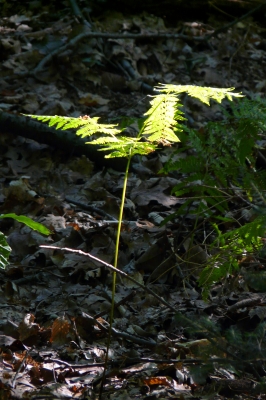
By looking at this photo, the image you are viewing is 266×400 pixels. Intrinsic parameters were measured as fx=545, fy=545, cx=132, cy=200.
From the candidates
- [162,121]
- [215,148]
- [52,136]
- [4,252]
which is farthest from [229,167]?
[52,136]

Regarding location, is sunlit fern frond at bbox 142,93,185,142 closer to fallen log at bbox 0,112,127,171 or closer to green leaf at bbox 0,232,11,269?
green leaf at bbox 0,232,11,269

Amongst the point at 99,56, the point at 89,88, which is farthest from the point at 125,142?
the point at 99,56

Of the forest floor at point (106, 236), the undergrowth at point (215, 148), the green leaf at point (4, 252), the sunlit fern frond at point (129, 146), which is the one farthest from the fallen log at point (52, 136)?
the sunlit fern frond at point (129, 146)

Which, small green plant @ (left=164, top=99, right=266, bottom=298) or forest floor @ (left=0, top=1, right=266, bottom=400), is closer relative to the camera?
forest floor @ (left=0, top=1, right=266, bottom=400)

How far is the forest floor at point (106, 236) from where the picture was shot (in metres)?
2.32

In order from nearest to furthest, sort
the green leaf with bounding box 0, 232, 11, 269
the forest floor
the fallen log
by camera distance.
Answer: the forest floor → the green leaf with bounding box 0, 232, 11, 269 → the fallen log

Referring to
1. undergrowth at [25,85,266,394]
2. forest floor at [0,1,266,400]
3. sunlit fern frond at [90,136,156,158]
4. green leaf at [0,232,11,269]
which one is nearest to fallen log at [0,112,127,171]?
forest floor at [0,1,266,400]

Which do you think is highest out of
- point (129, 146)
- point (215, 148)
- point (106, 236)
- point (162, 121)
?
point (162, 121)

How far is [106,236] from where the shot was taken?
371 cm

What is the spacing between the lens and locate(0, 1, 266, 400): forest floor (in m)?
2.32

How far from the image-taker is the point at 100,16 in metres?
6.98

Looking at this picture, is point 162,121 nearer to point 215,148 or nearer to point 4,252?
point 215,148

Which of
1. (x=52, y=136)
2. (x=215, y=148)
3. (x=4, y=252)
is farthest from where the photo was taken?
(x=52, y=136)

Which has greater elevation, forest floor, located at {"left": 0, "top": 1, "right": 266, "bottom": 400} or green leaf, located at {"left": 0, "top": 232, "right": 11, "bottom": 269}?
green leaf, located at {"left": 0, "top": 232, "right": 11, "bottom": 269}
